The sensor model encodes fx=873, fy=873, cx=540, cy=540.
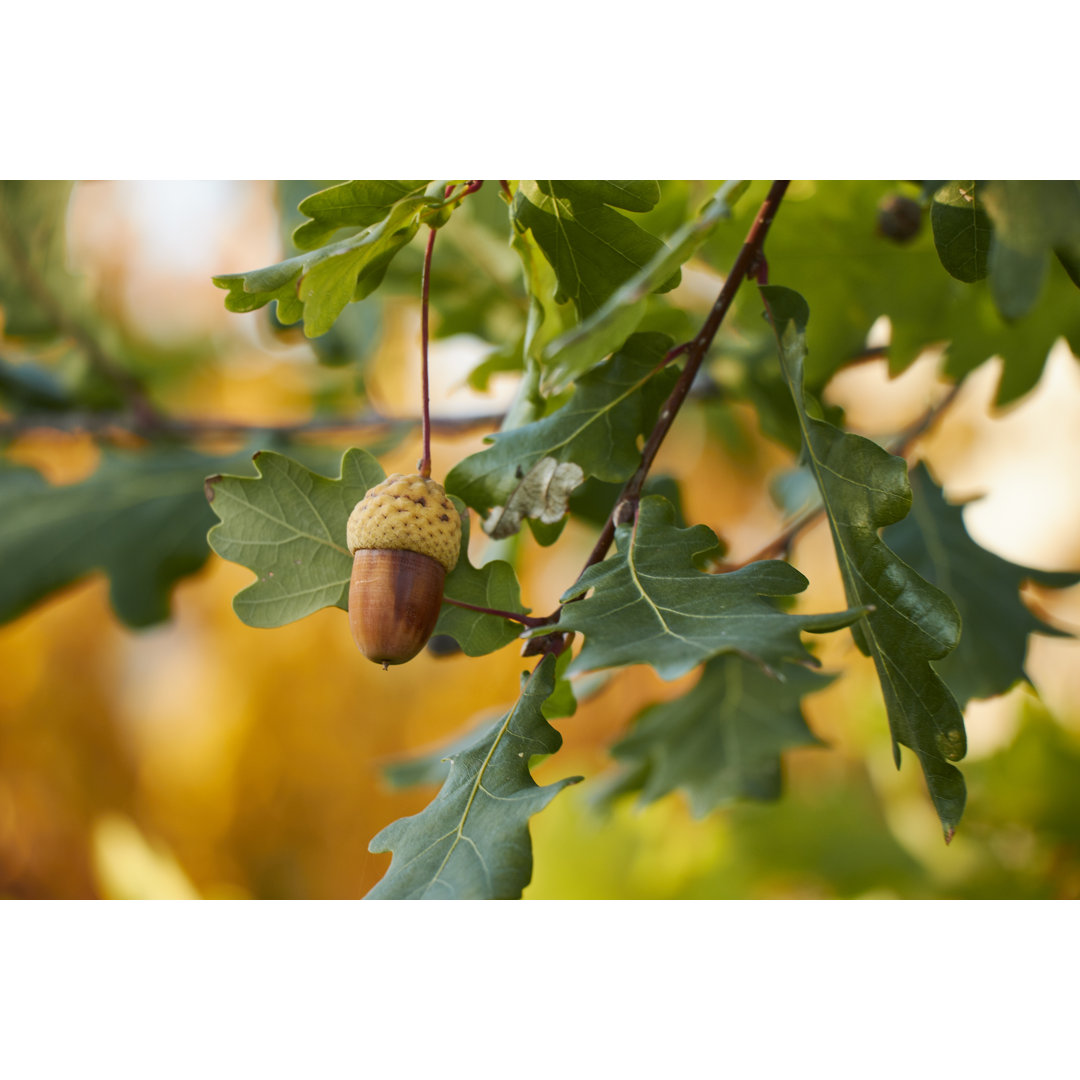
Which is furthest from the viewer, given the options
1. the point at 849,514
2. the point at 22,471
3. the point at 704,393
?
the point at 22,471

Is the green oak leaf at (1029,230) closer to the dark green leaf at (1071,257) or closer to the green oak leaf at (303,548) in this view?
the dark green leaf at (1071,257)

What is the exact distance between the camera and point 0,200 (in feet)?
3.49

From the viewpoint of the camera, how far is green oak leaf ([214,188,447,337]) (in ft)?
1.30

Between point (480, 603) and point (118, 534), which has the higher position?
point (480, 603)

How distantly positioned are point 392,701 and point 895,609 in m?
3.73

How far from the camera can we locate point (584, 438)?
18.9 inches

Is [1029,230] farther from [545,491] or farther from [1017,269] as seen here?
[545,491]

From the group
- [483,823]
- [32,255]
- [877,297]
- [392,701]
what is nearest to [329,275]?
[483,823]

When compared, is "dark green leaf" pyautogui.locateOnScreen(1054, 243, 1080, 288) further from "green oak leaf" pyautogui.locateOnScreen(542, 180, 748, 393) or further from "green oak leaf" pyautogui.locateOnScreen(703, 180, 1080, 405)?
"green oak leaf" pyautogui.locateOnScreen(703, 180, 1080, 405)

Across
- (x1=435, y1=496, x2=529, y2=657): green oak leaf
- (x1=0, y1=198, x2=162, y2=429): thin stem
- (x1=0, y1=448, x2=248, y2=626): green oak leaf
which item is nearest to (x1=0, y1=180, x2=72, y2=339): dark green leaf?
(x1=0, y1=198, x2=162, y2=429): thin stem

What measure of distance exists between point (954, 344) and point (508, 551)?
442mm
